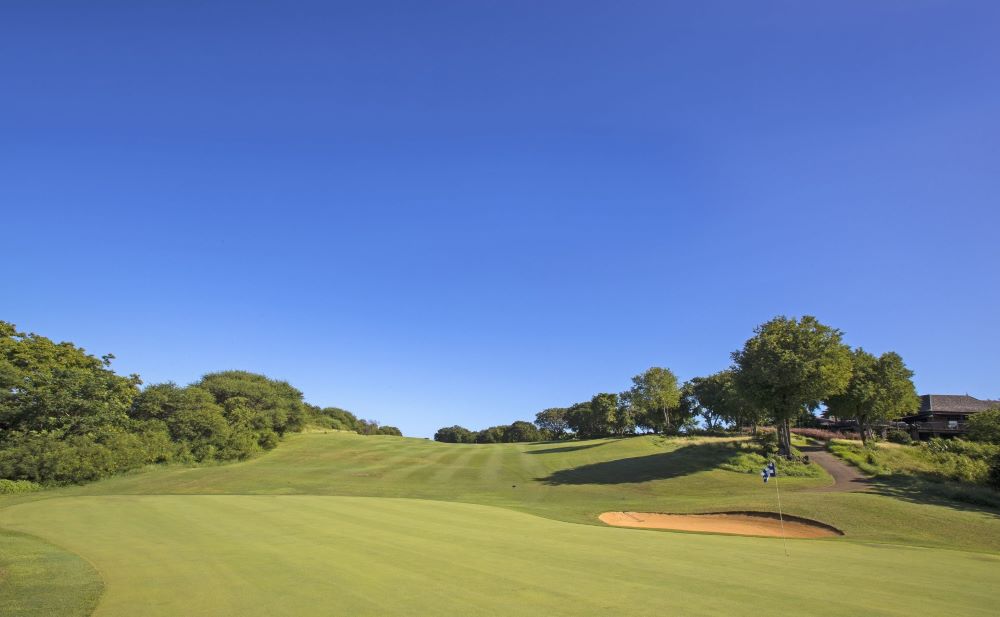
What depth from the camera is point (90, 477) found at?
44250mm

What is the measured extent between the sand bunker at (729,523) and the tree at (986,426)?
1291 inches

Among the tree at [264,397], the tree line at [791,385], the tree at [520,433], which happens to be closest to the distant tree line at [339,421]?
the tree at [264,397]

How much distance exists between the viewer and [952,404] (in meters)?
83.8

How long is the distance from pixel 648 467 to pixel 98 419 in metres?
51.4

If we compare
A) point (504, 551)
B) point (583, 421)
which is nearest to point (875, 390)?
point (504, 551)

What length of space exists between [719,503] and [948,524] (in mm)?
10101

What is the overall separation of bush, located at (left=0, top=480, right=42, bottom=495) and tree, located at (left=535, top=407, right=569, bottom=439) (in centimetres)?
13768

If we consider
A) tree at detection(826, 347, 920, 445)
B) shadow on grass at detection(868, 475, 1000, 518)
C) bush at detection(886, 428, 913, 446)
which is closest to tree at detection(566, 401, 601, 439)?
bush at detection(886, 428, 913, 446)

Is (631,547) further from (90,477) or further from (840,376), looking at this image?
(90,477)

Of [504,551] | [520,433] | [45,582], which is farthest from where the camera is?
[520,433]

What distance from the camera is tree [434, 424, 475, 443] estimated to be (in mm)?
172250

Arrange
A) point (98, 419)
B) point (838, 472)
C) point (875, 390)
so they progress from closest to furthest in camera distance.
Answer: point (838, 472)
point (98, 419)
point (875, 390)

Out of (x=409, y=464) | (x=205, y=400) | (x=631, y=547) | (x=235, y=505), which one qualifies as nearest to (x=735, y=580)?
(x=631, y=547)

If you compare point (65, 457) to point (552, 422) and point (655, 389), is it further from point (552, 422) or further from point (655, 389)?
point (552, 422)
